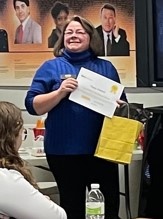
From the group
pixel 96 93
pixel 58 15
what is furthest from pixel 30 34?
pixel 96 93

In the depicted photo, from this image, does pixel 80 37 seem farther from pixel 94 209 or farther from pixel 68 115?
pixel 94 209

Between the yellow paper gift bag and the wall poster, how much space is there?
1.03m

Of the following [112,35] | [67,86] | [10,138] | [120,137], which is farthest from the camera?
[112,35]

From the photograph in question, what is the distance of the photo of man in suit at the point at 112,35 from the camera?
11.7 feet

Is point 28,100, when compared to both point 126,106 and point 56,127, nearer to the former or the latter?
point 56,127

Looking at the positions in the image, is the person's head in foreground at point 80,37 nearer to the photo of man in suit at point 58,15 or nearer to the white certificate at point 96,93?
the white certificate at point 96,93

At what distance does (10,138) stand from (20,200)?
231 mm

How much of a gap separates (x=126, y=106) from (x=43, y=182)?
1150 millimetres

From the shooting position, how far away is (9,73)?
3.63 metres

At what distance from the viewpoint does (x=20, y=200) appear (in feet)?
5.40

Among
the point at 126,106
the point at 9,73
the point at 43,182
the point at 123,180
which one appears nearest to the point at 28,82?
→ the point at 9,73

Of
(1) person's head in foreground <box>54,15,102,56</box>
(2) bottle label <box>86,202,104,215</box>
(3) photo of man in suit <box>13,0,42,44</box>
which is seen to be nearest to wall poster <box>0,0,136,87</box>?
(3) photo of man in suit <box>13,0,42,44</box>

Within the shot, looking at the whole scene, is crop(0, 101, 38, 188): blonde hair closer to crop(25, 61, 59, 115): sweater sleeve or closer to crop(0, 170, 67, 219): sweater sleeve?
crop(0, 170, 67, 219): sweater sleeve

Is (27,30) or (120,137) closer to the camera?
(120,137)
